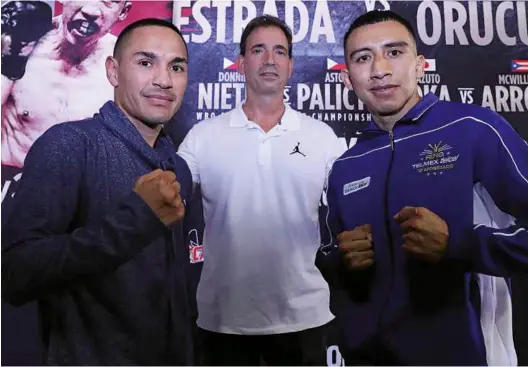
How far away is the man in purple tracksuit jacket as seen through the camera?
843mm

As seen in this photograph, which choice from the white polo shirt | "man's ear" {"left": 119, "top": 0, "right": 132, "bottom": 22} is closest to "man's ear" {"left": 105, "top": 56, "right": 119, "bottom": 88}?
"man's ear" {"left": 119, "top": 0, "right": 132, "bottom": 22}

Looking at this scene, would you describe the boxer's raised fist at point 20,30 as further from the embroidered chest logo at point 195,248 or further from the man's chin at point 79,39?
the embroidered chest logo at point 195,248

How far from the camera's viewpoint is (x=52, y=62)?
1.04 metres

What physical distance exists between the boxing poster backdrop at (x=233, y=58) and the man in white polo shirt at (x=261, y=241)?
0.32 feet

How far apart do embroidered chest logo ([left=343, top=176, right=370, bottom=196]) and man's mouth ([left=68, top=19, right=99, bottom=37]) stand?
0.70m

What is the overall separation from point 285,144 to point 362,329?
428 mm

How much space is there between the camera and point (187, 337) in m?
0.90

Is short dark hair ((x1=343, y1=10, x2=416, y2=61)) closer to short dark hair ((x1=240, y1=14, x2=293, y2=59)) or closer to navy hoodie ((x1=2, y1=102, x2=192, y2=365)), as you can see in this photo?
short dark hair ((x1=240, y1=14, x2=293, y2=59))

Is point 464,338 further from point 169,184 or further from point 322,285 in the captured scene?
point 169,184

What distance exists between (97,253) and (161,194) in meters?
0.16

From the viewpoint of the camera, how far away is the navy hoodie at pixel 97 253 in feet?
2.55

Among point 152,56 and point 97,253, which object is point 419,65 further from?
point 97,253

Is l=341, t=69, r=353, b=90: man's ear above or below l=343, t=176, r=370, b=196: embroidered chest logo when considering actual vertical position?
above

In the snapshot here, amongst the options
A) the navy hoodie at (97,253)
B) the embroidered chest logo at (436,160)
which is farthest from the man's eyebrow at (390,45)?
the navy hoodie at (97,253)
